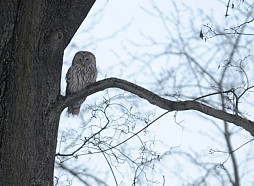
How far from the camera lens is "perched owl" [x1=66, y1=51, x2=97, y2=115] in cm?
572

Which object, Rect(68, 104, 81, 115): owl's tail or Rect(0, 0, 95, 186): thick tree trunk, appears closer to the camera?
Rect(0, 0, 95, 186): thick tree trunk

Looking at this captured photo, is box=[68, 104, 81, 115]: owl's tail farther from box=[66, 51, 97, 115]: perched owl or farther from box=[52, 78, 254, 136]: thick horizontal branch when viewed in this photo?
box=[52, 78, 254, 136]: thick horizontal branch

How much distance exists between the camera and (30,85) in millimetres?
3084

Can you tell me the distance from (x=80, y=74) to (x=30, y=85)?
2734 millimetres

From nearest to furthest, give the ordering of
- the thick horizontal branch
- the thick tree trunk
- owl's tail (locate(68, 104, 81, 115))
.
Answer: the thick tree trunk, the thick horizontal branch, owl's tail (locate(68, 104, 81, 115))

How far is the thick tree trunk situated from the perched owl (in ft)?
7.76

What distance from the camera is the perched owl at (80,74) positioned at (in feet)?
18.8

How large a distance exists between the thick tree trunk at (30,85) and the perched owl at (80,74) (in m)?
2.37

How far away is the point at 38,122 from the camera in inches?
122

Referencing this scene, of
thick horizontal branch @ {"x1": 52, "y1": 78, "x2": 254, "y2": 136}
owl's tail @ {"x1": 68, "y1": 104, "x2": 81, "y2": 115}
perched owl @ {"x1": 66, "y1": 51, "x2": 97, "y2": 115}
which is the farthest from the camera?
owl's tail @ {"x1": 68, "y1": 104, "x2": 81, "y2": 115}

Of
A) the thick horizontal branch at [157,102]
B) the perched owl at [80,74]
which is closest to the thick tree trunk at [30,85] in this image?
the thick horizontal branch at [157,102]

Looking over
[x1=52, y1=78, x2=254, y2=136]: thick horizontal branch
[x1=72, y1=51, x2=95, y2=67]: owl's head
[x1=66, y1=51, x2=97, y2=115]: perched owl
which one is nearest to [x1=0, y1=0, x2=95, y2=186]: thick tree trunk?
[x1=52, y1=78, x2=254, y2=136]: thick horizontal branch

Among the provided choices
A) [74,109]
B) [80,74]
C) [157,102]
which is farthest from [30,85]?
[74,109]

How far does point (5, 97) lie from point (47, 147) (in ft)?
1.33
